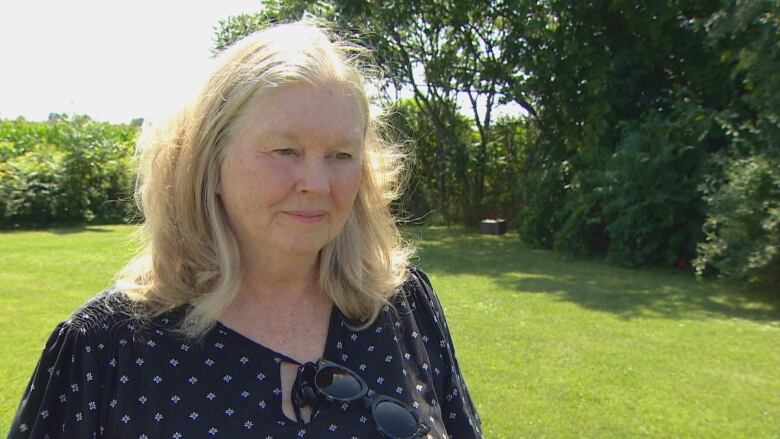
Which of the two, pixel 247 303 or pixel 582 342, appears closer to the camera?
pixel 247 303

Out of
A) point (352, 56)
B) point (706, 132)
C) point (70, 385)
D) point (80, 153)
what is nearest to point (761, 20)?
point (706, 132)

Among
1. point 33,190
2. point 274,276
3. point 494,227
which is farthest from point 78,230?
point 274,276

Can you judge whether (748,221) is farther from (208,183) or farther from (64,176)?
(64,176)

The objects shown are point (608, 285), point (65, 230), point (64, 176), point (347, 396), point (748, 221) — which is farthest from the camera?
point (64, 176)

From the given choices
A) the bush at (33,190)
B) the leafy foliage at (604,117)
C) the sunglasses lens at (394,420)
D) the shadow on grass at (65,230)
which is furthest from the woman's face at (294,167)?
the bush at (33,190)

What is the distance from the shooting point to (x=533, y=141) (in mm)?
17172

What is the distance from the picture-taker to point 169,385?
153 cm

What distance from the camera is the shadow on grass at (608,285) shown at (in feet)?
25.8

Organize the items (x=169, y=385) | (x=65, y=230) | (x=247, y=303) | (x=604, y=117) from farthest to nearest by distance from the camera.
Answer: (x=65, y=230)
(x=604, y=117)
(x=247, y=303)
(x=169, y=385)

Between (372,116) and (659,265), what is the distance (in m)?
10.3

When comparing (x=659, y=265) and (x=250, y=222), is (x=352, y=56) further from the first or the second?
(x=659, y=265)

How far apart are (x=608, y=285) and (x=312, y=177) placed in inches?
330

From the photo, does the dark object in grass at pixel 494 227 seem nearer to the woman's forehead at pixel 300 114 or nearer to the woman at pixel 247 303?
the woman at pixel 247 303

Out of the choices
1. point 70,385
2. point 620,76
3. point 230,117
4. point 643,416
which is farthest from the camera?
point 620,76
